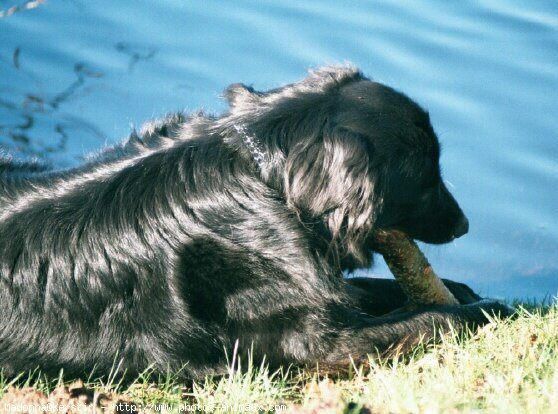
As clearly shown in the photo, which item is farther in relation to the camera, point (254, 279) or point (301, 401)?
point (254, 279)

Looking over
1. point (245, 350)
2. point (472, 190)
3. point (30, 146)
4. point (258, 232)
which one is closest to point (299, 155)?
point (258, 232)

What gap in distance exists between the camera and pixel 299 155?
4.27 metres

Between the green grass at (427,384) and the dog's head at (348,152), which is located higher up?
the dog's head at (348,152)

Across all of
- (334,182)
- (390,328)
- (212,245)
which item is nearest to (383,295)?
(390,328)

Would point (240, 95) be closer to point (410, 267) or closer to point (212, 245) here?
point (212, 245)

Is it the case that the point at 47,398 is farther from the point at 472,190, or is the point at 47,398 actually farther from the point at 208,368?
the point at 472,190

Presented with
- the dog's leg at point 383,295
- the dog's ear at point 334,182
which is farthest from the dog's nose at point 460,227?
the dog's ear at point 334,182

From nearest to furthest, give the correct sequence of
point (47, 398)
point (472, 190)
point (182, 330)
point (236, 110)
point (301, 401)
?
point (47, 398), point (301, 401), point (182, 330), point (236, 110), point (472, 190)

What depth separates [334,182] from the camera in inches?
167

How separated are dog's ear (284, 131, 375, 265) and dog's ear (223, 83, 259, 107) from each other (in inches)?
18.6

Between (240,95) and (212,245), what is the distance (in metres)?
0.86

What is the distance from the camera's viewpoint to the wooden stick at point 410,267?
466 centimetres

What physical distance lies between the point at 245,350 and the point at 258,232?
1.80 feet

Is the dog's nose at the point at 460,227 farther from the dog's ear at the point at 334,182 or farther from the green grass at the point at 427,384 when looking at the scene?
the dog's ear at the point at 334,182
